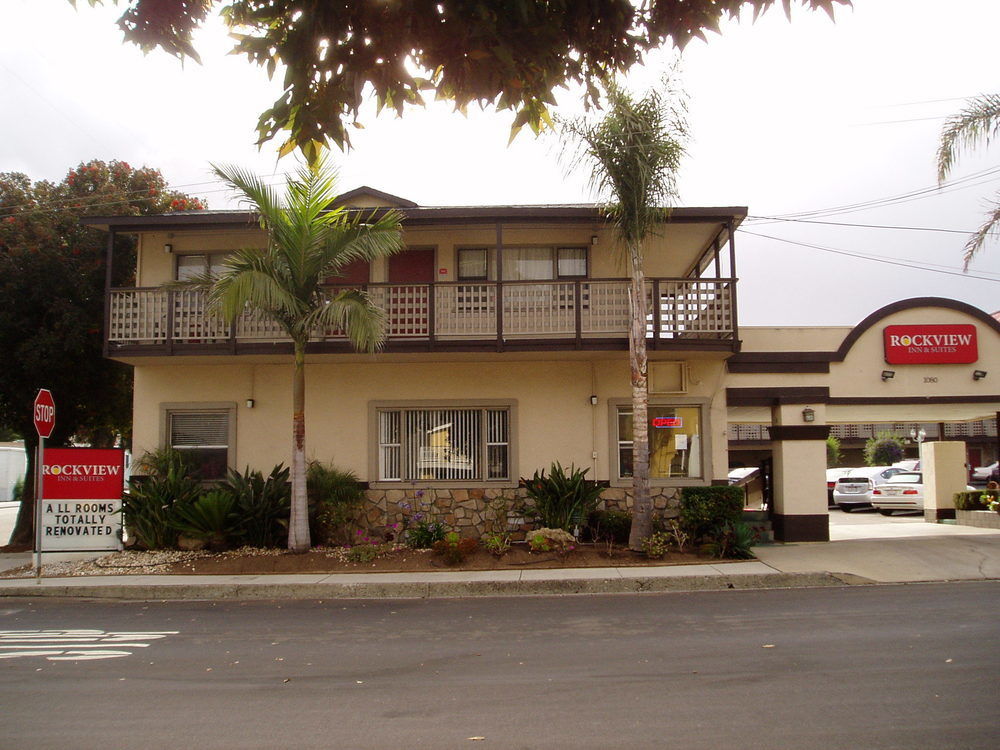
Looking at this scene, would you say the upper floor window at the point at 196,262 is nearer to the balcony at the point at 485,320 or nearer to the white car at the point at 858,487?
the balcony at the point at 485,320

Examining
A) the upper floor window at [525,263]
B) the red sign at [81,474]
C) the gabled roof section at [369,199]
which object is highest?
the gabled roof section at [369,199]

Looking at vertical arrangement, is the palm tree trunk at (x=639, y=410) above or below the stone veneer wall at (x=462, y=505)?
above

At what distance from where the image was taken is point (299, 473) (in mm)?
13461

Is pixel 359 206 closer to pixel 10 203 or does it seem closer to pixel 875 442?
pixel 10 203

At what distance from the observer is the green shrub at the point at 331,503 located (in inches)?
573

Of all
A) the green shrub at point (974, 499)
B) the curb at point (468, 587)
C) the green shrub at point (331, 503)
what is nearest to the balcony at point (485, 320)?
the green shrub at point (331, 503)

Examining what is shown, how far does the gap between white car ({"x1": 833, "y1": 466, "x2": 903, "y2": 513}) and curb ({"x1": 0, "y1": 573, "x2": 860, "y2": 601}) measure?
14742 mm

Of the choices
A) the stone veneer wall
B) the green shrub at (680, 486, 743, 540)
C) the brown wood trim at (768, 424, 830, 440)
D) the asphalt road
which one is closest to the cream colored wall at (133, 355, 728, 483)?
the stone veneer wall

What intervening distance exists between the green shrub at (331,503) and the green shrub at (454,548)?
6.70 feet

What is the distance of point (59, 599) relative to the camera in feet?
39.4

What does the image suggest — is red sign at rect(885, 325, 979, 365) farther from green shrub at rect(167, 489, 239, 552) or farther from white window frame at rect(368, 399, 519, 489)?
green shrub at rect(167, 489, 239, 552)

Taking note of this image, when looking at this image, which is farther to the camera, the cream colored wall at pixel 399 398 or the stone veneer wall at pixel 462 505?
the cream colored wall at pixel 399 398

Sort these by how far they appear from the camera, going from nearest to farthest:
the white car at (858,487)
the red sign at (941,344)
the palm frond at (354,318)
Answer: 1. the palm frond at (354,318)
2. the red sign at (941,344)
3. the white car at (858,487)

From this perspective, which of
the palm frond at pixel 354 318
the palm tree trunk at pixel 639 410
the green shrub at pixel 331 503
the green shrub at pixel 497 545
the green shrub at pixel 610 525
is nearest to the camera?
the palm frond at pixel 354 318
